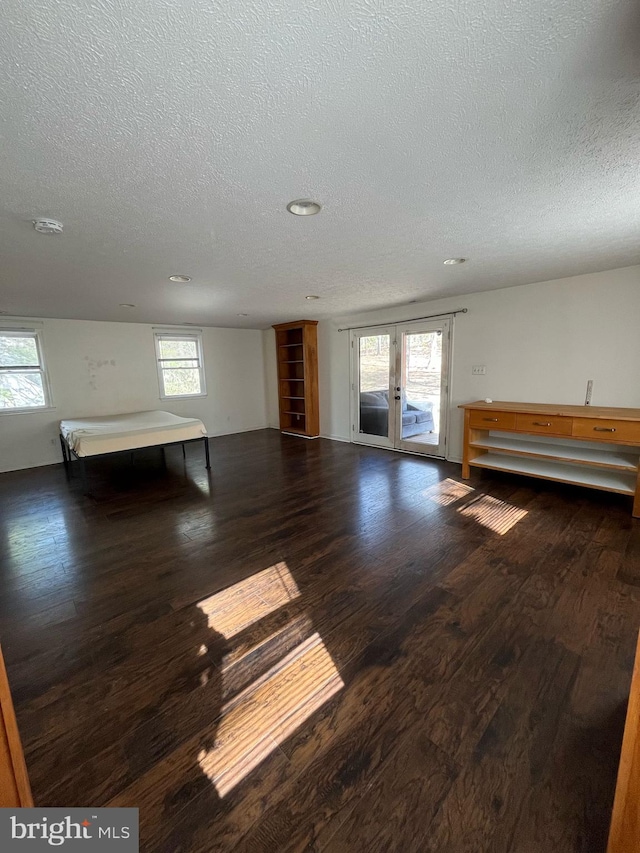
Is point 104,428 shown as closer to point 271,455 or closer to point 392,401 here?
point 271,455

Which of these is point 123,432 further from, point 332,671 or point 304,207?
point 332,671

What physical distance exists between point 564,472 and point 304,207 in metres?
3.53

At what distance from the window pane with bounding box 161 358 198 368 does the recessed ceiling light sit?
5.30 metres

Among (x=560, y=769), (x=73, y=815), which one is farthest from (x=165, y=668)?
(x=560, y=769)

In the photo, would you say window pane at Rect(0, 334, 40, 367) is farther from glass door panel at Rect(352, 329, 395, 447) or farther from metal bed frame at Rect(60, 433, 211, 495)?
glass door panel at Rect(352, 329, 395, 447)

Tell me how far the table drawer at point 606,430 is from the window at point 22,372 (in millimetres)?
7074

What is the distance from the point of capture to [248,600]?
2.08 metres

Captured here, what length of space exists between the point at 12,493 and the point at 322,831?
484 cm

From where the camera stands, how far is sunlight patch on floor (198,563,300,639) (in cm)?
191

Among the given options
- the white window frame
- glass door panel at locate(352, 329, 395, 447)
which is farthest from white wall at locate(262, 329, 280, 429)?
the white window frame

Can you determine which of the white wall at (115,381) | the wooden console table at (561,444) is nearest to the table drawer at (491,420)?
the wooden console table at (561,444)

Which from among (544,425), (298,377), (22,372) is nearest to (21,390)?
(22,372)

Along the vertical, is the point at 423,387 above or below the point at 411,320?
below

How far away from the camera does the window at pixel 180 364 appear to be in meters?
6.44
